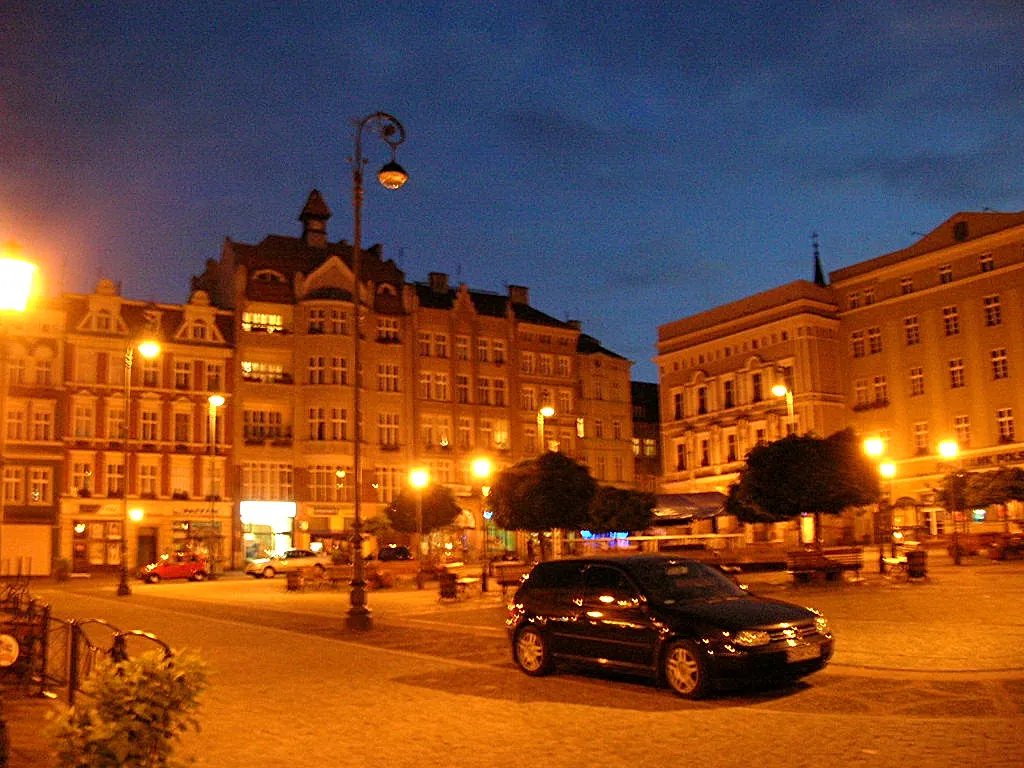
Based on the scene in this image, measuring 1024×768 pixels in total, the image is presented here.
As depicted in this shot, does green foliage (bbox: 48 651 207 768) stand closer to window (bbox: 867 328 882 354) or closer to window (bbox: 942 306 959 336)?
window (bbox: 942 306 959 336)

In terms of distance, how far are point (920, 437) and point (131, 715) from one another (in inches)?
2366

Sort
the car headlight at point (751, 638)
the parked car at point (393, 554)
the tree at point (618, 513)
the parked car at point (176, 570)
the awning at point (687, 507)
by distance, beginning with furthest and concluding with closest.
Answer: the awning at point (687, 507)
the parked car at point (393, 554)
the parked car at point (176, 570)
the tree at point (618, 513)
the car headlight at point (751, 638)

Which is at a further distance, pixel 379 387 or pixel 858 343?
pixel 379 387

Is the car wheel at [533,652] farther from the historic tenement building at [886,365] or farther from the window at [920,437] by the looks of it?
the window at [920,437]

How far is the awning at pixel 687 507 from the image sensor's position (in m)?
53.6

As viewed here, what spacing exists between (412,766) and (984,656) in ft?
28.4

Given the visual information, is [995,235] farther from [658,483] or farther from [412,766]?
[412,766]

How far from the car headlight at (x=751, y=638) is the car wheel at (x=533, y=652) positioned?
2.94m

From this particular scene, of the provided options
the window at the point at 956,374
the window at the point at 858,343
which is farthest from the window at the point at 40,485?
the window at the point at 956,374

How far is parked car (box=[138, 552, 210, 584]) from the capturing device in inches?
1897

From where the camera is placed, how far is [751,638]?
11156 millimetres

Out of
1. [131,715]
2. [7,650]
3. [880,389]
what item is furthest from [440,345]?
[131,715]

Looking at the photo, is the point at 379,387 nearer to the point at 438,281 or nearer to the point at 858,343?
the point at 438,281

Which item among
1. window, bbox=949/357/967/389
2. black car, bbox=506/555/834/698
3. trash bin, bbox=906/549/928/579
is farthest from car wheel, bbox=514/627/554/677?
window, bbox=949/357/967/389
